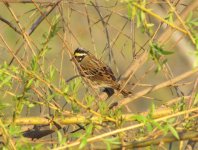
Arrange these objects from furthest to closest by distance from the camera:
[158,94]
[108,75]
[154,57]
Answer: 1. [158,94]
2. [108,75]
3. [154,57]

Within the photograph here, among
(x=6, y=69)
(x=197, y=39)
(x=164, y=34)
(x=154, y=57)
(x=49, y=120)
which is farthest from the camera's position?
(x=164, y=34)

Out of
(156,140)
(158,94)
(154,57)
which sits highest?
(158,94)

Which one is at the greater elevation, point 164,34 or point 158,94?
point 158,94

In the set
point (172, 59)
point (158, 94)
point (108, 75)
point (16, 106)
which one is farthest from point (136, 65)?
point (172, 59)

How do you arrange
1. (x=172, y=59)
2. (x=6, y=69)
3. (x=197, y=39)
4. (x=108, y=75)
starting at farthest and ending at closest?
(x=172, y=59)
(x=108, y=75)
(x=6, y=69)
(x=197, y=39)

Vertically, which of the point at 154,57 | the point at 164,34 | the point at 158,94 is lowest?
the point at 154,57

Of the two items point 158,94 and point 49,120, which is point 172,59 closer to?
point 158,94

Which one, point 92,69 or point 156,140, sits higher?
point 92,69

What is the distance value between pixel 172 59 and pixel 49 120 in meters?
11.7

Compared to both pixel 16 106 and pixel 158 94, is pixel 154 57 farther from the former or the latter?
pixel 158 94

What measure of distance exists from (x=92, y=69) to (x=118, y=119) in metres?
3.17

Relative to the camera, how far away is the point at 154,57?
2268 millimetres

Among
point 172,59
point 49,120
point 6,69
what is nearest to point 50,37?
point 6,69

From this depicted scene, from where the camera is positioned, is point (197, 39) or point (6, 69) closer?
point (197, 39)
